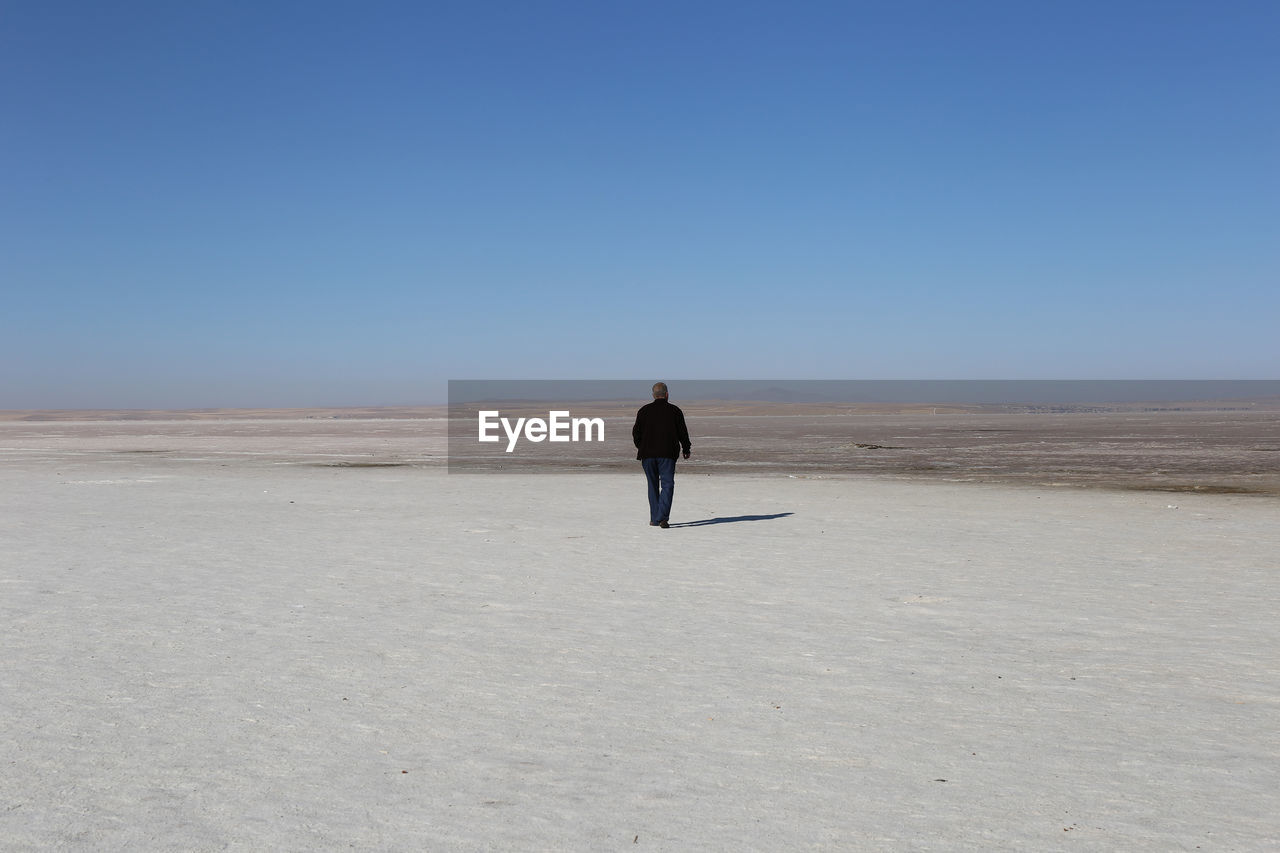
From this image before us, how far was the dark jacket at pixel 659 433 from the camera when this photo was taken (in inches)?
575

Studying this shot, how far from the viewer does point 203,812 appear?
430 centimetres

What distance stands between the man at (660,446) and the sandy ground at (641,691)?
4.51 feet

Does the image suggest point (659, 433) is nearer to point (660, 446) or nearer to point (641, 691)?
point (660, 446)

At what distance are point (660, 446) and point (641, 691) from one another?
8508 millimetres

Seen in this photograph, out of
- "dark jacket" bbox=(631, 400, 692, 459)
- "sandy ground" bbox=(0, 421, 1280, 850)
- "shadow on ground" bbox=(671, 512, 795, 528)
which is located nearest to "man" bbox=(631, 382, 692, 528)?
"dark jacket" bbox=(631, 400, 692, 459)

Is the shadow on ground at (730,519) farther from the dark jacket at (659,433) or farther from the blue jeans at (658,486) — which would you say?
the dark jacket at (659,433)

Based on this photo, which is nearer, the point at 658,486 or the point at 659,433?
the point at 658,486

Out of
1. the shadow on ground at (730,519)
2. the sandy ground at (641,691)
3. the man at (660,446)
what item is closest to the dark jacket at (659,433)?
the man at (660,446)

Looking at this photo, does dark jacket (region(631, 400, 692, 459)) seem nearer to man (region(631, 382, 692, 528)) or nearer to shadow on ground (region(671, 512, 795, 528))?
man (region(631, 382, 692, 528))

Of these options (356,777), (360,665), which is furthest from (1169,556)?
(356,777)

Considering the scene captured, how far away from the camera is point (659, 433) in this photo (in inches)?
577

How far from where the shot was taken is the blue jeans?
14422 millimetres

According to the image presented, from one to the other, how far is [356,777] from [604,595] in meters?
4.70

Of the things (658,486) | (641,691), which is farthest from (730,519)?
(641,691)
